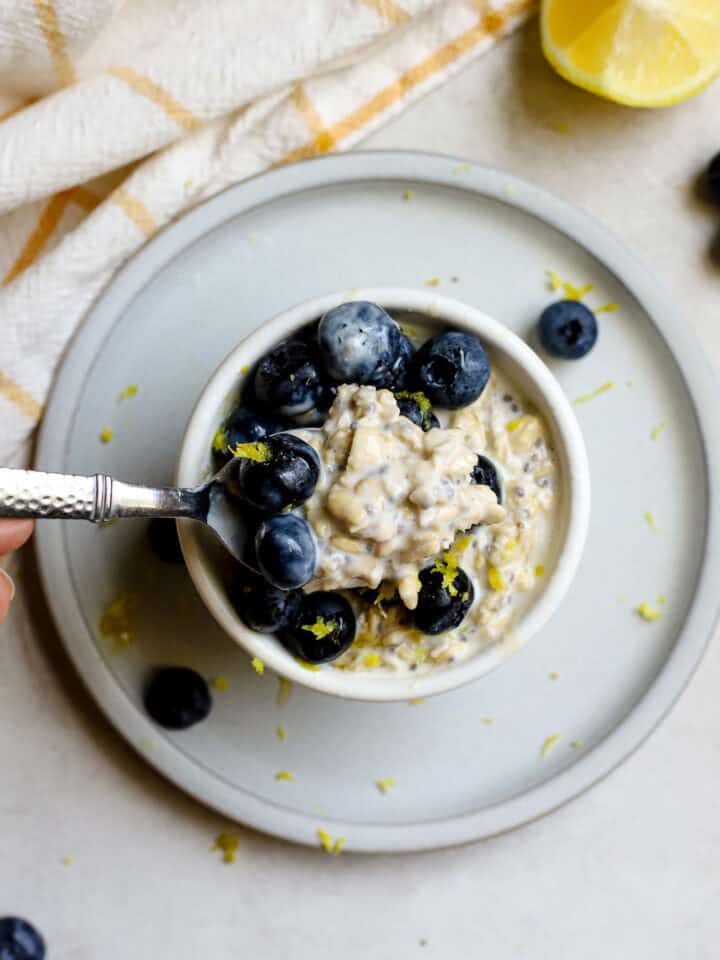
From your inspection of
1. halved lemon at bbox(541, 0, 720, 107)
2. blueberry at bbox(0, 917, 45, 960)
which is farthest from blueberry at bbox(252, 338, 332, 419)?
blueberry at bbox(0, 917, 45, 960)

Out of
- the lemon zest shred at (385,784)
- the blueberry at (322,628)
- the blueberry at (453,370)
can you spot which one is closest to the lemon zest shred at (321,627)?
the blueberry at (322,628)

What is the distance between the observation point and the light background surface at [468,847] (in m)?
1.75

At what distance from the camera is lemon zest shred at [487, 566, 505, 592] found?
1406 millimetres

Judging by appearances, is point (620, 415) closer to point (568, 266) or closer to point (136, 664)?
point (568, 266)

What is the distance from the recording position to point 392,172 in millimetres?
1650

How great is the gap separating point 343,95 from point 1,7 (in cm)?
53

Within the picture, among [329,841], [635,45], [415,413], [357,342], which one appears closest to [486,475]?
[415,413]

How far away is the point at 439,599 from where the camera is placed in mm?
1314

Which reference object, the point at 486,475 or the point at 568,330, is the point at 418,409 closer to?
the point at 486,475

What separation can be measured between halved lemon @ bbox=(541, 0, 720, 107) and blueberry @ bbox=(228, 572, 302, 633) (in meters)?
0.98

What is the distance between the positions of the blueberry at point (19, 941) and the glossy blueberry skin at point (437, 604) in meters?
0.91

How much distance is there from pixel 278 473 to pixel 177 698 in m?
0.58

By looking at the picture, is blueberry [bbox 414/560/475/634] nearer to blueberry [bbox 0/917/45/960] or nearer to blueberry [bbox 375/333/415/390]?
blueberry [bbox 375/333/415/390]

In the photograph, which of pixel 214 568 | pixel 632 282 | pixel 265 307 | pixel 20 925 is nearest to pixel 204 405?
pixel 214 568
